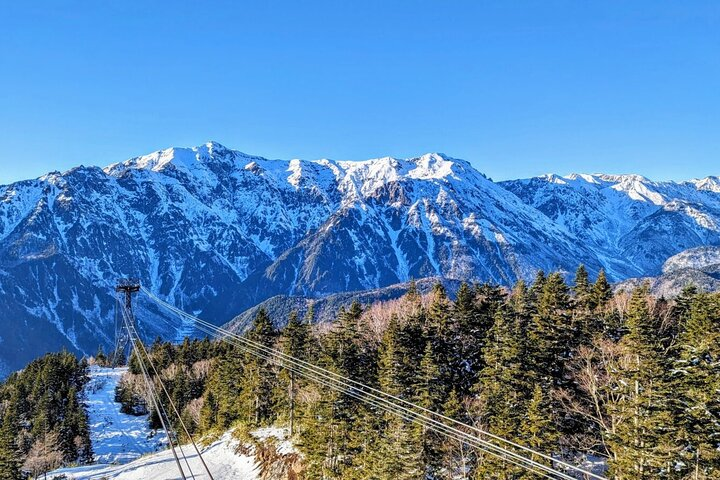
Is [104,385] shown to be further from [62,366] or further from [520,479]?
[520,479]

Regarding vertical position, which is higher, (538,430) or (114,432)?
(538,430)

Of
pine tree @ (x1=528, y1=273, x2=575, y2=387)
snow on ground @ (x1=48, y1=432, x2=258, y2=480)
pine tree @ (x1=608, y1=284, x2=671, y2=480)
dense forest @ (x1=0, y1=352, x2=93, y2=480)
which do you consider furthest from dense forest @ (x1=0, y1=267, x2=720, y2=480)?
snow on ground @ (x1=48, y1=432, x2=258, y2=480)

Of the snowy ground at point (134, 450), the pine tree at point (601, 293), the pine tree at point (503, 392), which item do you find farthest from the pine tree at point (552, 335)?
the snowy ground at point (134, 450)

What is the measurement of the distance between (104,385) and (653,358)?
164m

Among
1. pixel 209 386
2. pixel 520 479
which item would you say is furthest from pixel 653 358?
pixel 209 386

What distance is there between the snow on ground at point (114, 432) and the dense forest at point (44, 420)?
5.45 meters

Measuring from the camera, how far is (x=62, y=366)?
13950 centimetres

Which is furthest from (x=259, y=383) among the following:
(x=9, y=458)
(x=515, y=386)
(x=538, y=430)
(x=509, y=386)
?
(x=538, y=430)

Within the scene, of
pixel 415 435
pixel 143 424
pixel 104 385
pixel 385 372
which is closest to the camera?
pixel 415 435

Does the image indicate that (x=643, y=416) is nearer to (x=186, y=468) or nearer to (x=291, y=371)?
(x=291, y=371)

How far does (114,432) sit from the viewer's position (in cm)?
12375

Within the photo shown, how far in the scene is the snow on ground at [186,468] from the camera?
64.7 metres

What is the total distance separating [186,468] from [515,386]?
49954mm

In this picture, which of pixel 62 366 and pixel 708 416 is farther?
pixel 62 366
